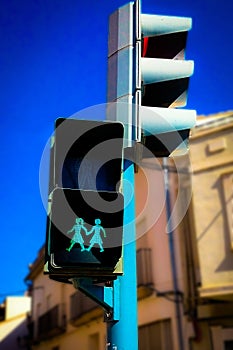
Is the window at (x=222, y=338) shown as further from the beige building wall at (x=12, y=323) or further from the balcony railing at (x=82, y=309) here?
the beige building wall at (x=12, y=323)

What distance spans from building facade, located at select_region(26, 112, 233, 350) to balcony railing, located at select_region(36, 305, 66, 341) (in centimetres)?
797

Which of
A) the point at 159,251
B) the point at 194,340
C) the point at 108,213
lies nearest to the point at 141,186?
the point at 159,251

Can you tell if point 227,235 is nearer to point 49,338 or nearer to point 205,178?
point 205,178

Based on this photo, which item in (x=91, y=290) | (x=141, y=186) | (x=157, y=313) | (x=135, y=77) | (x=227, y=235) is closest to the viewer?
(x=91, y=290)

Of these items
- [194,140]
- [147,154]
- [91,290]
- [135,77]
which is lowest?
[91,290]

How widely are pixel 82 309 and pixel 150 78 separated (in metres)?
15.8

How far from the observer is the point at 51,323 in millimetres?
22578

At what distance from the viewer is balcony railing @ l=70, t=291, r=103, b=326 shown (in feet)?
54.4

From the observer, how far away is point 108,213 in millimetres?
2398

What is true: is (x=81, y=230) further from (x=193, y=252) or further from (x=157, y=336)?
(x=157, y=336)

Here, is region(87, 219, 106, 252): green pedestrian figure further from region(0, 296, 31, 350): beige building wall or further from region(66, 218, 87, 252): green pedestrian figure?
region(0, 296, 31, 350): beige building wall

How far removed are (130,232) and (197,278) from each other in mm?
10058

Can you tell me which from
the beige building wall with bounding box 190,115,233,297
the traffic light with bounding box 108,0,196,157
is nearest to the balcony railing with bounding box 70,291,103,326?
the beige building wall with bounding box 190,115,233,297

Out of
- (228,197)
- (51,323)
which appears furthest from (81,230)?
(51,323)
